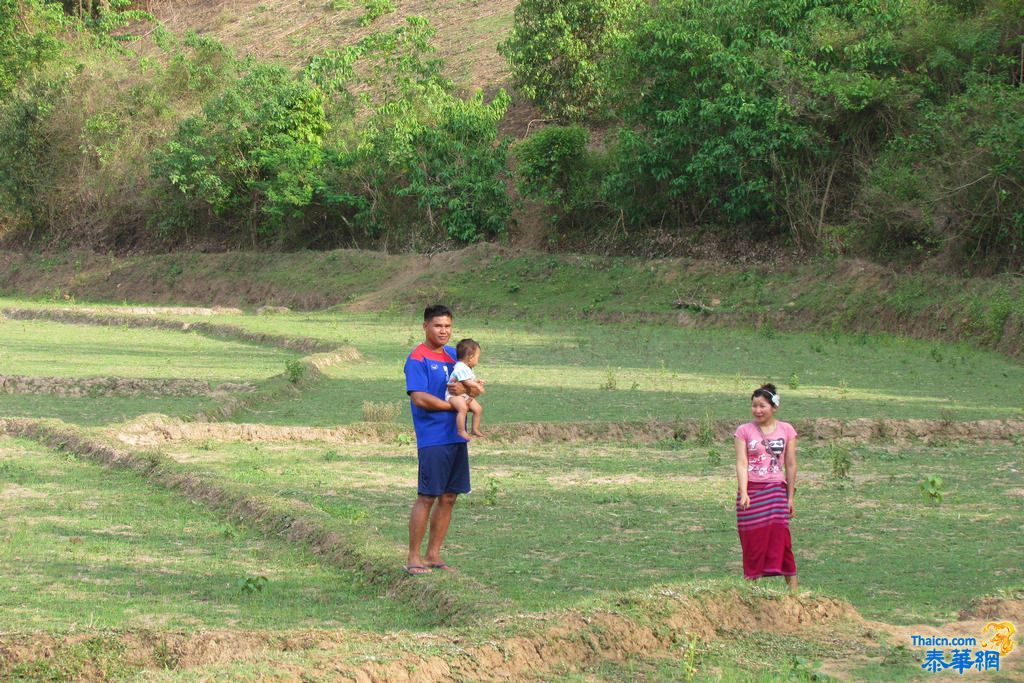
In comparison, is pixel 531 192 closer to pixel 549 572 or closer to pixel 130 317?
pixel 130 317

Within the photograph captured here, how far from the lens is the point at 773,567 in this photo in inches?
287

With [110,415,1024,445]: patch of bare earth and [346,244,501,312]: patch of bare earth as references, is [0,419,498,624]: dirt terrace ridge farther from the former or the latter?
[346,244,501,312]: patch of bare earth

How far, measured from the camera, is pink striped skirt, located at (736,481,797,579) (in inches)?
288

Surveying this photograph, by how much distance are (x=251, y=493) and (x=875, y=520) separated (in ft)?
17.2

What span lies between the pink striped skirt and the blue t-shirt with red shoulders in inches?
72.3

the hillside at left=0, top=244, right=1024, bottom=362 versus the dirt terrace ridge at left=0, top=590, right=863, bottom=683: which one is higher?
the hillside at left=0, top=244, right=1024, bottom=362

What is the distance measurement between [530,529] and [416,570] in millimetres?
2028

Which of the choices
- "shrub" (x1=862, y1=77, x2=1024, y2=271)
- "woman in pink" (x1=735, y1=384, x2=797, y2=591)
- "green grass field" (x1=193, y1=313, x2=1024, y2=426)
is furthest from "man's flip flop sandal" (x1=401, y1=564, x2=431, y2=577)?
"shrub" (x1=862, y1=77, x2=1024, y2=271)

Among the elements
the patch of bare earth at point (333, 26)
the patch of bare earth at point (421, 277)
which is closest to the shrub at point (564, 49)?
the patch of bare earth at point (333, 26)

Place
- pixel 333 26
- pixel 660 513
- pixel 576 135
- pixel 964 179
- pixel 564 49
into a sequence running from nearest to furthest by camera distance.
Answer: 1. pixel 660 513
2. pixel 964 179
3. pixel 576 135
4. pixel 564 49
5. pixel 333 26

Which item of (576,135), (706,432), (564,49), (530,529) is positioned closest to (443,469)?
(530,529)

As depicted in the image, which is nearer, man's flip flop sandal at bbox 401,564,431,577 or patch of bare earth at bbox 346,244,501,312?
man's flip flop sandal at bbox 401,564,431,577

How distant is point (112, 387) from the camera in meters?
19.3

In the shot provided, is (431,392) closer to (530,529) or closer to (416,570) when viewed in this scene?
(416,570)
